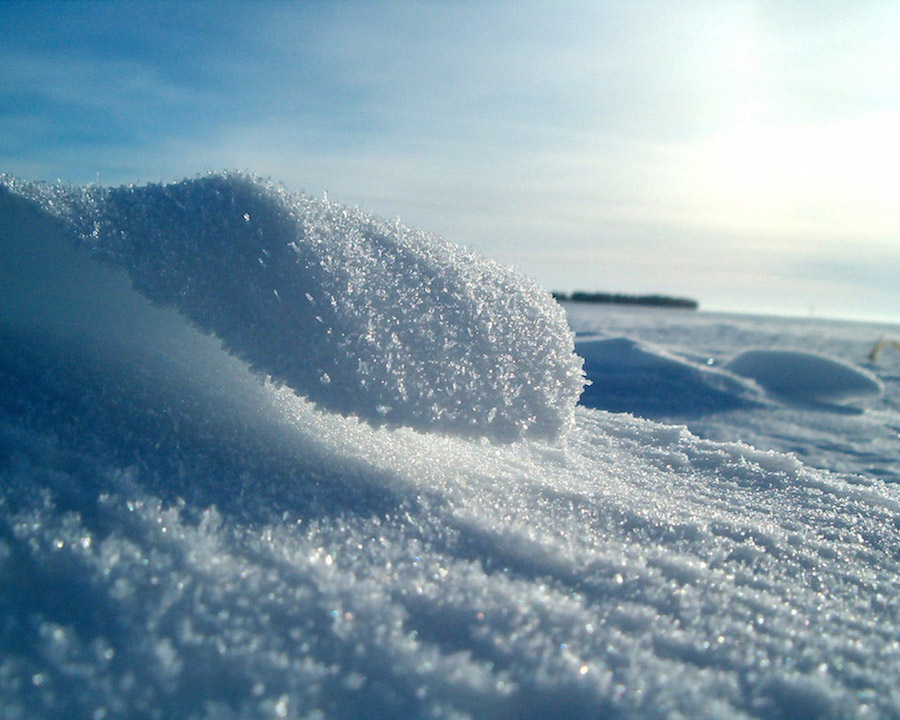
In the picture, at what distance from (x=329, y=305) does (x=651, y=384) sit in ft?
11.9

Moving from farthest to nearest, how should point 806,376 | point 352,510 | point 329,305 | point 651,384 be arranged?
point 806,376, point 651,384, point 329,305, point 352,510

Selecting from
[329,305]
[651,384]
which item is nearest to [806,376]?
[651,384]

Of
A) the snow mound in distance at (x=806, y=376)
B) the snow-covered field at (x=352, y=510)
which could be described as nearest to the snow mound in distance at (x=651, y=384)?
the snow mound in distance at (x=806, y=376)

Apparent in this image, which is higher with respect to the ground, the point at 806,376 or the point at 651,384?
the point at 806,376

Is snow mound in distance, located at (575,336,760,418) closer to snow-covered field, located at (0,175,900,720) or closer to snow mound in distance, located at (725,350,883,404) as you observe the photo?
snow mound in distance, located at (725,350,883,404)

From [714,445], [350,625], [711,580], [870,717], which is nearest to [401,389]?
[350,625]

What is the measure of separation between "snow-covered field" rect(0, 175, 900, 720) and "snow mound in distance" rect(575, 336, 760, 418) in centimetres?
187

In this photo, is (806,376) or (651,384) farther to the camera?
(806,376)

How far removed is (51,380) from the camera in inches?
61.9

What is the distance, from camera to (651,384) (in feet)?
15.5

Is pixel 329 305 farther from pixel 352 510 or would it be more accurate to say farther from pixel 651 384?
pixel 651 384

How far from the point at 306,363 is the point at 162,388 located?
46 cm

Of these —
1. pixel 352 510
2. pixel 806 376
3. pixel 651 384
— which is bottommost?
pixel 352 510

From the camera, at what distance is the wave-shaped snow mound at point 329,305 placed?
1.51 m
